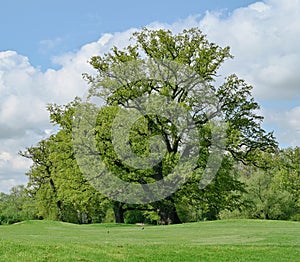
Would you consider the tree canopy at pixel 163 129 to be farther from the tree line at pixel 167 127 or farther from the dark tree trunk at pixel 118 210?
the dark tree trunk at pixel 118 210

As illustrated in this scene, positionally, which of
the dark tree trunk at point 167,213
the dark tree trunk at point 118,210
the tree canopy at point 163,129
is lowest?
the dark tree trunk at point 167,213

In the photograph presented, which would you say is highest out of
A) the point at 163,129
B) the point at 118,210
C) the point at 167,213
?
the point at 163,129

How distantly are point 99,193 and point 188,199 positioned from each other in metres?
6.17

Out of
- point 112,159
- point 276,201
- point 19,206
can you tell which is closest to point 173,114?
point 112,159

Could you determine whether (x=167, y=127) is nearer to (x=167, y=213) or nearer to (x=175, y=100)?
(x=175, y=100)

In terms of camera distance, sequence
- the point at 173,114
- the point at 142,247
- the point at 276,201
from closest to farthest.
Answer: the point at 142,247 → the point at 173,114 → the point at 276,201

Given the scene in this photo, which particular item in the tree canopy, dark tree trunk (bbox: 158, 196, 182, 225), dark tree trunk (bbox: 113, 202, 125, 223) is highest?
the tree canopy

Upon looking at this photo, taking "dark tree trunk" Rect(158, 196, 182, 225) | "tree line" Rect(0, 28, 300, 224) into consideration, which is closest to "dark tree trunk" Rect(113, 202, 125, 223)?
"tree line" Rect(0, 28, 300, 224)

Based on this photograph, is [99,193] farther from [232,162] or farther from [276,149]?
[276,149]

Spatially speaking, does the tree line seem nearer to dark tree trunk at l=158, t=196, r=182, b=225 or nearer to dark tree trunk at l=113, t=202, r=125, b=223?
dark tree trunk at l=158, t=196, r=182, b=225

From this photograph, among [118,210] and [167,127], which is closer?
[167,127]

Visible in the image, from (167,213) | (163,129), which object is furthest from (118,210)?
(163,129)

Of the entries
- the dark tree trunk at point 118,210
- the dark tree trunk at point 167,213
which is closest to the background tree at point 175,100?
the dark tree trunk at point 167,213

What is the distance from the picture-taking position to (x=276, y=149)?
31422 mm
